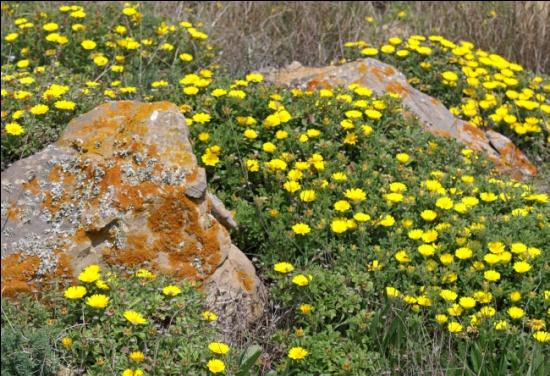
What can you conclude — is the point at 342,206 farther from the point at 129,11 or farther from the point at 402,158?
the point at 129,11

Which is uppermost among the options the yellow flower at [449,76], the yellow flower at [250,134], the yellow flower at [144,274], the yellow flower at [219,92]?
the yellow flower at [219,92]

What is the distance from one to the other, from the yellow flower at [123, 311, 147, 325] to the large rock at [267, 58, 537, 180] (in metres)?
2.57

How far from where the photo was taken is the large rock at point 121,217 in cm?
359

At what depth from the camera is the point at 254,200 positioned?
404 cm

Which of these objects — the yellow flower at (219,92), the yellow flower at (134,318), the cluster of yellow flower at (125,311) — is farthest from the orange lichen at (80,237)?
the yellow flower at (219,92)

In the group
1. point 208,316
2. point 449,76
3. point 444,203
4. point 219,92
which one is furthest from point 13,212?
point 449,76

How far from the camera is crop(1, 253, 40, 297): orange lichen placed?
352 centimetres

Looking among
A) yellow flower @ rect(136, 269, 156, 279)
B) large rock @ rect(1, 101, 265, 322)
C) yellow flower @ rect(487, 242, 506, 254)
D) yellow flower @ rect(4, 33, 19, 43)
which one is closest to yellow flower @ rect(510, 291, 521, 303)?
yellow flower @ rect(487, 242, 506, 254)

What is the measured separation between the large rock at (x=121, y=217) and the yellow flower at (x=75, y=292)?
251 millimetres

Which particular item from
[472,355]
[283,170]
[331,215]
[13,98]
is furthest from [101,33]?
[472,355]

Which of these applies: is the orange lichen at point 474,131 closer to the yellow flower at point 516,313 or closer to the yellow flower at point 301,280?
the yellow flower at point 516,313

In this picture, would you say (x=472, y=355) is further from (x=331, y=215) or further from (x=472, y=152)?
(x=472, y=152)

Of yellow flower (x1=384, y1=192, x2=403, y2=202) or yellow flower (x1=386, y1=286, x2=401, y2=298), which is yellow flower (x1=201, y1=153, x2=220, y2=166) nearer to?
yellow flower (x1=384, y1=192, x2=403, y2=202)

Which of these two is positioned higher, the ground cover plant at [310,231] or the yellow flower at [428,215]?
the yellow flower at [428,215]
